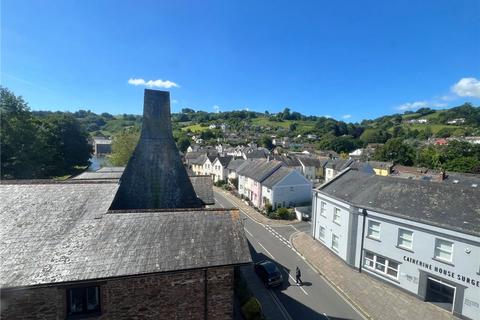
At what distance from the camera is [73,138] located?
6134cm

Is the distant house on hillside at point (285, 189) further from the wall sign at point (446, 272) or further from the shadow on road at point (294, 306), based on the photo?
the wall sign at point (446, 272)

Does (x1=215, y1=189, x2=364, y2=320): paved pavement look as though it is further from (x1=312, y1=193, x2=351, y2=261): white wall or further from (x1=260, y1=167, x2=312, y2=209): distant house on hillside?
(x1=260, y1=167, x2=312, y2=209): distant house on hillside

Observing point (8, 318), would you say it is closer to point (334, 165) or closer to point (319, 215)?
point (319, 215)

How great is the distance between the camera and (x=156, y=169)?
48.2 ft

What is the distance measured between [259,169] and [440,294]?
2869 centimetres

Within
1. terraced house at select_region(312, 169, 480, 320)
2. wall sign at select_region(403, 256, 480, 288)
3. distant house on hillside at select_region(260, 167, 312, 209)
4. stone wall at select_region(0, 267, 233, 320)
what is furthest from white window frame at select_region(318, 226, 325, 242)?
stone wall at select_region(0, 267, 233, 320)

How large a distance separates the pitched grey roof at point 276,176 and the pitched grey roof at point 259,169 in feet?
2.49

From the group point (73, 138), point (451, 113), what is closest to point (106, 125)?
point (73, 138)

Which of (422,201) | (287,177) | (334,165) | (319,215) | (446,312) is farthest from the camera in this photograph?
(334,165)

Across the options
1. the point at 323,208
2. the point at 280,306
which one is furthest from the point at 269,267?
the point at 323,208

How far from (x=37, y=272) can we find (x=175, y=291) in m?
4.09

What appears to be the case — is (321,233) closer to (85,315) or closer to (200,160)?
(85,315)

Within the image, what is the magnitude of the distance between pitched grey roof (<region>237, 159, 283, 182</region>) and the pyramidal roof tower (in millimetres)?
24434

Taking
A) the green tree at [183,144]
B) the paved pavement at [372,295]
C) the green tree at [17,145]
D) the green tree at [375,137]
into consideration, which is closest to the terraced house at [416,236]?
the paved pavement at [372,295]
